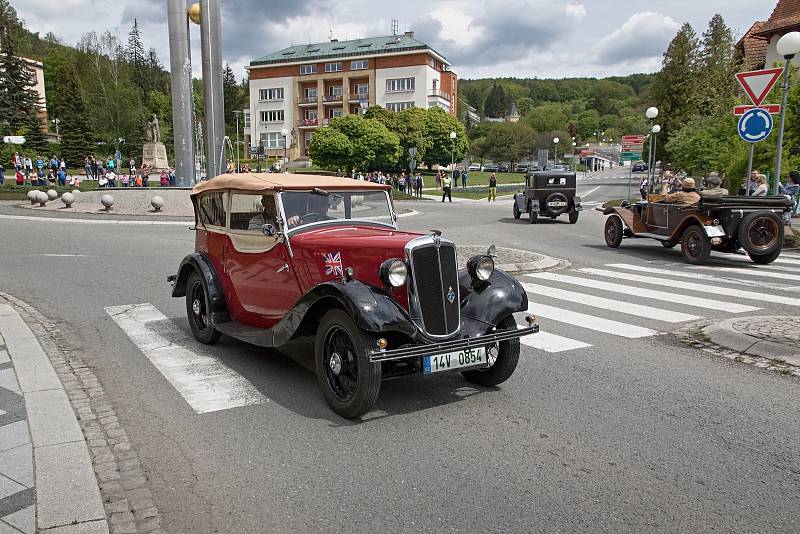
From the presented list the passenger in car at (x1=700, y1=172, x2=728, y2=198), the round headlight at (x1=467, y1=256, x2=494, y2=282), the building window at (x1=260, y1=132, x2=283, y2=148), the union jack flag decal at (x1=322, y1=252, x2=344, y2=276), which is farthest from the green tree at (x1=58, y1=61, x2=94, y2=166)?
the round headlight at (x1=467, y1=256, x2=494, y2=282)

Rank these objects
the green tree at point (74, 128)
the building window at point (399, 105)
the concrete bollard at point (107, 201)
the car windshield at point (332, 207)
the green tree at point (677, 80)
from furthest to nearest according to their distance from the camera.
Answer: the building window at point (399, 105), the green tree at point (74, 128), the green tree at point (677, 80), the concrete bollard at point (107, 201), the car windshield at point (332, 207)

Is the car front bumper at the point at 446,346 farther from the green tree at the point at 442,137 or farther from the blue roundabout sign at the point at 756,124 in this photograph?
the green tree at the point at 442,137

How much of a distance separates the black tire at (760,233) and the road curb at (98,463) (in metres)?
11.6

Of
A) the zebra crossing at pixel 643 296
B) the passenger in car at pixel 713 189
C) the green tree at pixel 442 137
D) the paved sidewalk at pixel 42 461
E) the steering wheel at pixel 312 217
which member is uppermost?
the green tree at pixel 442 137

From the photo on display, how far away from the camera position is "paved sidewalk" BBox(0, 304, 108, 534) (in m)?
3.03

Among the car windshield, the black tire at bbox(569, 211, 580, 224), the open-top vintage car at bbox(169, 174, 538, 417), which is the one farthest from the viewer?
the black tire at bbox(569, 211, 580, 224)

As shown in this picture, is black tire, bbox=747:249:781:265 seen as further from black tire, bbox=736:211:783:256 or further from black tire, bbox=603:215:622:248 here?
black tire, bbox=603:215:622:248

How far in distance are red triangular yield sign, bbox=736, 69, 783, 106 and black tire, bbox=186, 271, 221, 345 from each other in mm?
10985

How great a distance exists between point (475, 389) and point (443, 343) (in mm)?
916

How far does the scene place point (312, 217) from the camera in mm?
5609

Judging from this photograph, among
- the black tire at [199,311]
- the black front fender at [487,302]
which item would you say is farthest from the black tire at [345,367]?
the black tire at [199,311]

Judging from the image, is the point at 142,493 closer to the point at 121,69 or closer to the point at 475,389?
the point at 475,389

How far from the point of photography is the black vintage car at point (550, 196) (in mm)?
22406

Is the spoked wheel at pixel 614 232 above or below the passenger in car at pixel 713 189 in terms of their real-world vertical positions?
below
